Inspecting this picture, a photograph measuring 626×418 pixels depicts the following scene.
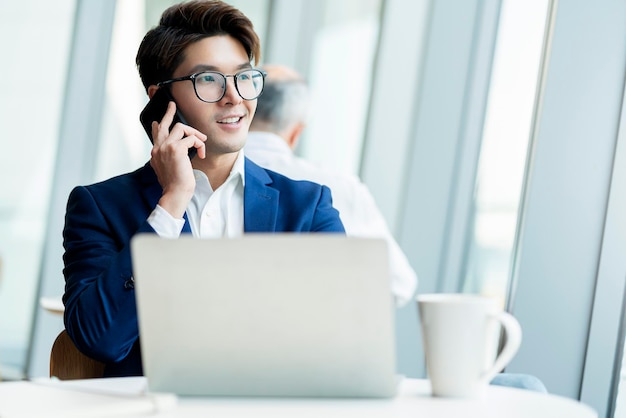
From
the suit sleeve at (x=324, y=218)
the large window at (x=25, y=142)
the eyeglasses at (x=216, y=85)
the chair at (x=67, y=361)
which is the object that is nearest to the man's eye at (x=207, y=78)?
the eyeglasses at (x=216, y=85)

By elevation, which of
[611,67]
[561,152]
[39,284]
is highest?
[611,67]

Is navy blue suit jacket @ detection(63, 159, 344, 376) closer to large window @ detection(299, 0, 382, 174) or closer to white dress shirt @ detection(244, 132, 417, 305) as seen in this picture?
white dress shirt @ detection(244, 132, 417, 305)

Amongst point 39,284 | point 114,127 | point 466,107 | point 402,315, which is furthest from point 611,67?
point 39,284

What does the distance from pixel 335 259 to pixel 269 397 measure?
23 centimetres

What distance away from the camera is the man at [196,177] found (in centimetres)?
189

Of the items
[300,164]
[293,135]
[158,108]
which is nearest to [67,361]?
[158,108]

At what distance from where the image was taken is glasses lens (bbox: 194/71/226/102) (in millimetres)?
2078

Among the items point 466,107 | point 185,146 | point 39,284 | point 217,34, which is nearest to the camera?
point 185,146

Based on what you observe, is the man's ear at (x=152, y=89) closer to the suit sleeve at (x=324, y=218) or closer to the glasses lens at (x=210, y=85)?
the glasses lens at (x=210, y=85)

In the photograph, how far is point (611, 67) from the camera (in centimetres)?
281

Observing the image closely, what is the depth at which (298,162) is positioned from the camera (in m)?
3.46

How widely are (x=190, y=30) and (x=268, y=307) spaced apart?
1247 millimetres

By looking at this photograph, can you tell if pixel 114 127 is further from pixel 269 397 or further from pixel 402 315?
pixel 269 397

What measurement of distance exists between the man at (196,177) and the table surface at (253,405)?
646 millimetres
